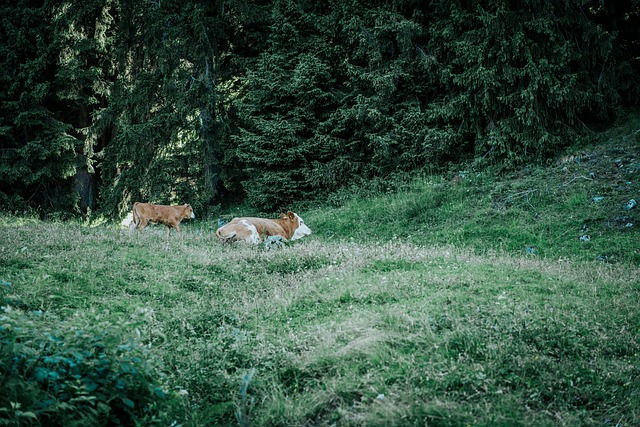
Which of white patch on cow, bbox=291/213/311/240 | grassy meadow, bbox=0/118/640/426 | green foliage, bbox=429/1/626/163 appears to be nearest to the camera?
grassy meadow, bbox=0/118/640/426

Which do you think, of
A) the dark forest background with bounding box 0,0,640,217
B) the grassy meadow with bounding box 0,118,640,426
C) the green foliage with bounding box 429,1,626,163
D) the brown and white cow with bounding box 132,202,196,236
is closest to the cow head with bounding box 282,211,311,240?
the grassy meadow with bounding box 0,118,640,426

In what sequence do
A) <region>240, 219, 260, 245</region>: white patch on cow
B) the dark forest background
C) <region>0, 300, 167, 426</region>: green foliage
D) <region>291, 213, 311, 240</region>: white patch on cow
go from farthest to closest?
the dark forest background
<region>291, 213, 311, 240</region>: white patch on cow
<region>240, 219, 260, 245</region>: white patch on cow
<region>0, 300, 167, 426</region>: green foliage

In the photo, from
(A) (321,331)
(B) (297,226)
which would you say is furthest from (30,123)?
(A) (321,331)

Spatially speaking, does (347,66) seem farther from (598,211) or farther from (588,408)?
(588,408)

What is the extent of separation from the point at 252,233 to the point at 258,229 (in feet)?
0.88

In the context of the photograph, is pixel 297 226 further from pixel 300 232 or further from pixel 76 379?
pixel 76 379

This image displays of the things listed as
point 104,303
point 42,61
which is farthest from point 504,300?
point 42,61

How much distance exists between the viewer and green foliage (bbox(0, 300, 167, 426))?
3.70 m

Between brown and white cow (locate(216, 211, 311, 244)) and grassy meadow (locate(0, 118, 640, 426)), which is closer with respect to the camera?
grassy meadow (locate(0, 118, 640, 426))

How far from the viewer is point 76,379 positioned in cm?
407

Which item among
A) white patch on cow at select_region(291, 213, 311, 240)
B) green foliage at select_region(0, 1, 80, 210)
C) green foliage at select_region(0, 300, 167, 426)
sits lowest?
white patch on cow at select_region(291, 213, 311, 240)

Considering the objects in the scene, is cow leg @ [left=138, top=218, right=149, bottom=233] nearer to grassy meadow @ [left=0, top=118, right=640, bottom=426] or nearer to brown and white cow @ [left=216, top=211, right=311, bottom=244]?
grassy meadow @ [left=0, top=118, right=640, bottom=426]

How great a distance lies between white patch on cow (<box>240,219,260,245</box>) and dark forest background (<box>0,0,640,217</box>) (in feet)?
19.9

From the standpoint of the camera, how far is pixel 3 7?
23.6 meters
